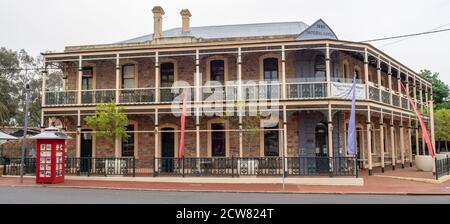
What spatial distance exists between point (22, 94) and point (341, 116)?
3525 cm

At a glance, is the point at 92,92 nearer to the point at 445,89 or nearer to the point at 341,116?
the point at 341,116

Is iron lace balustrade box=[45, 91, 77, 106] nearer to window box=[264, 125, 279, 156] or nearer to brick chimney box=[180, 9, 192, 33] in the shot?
brick chimney box=[180, 9, 192, 33]

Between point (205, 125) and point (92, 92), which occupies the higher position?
point (92, 92)

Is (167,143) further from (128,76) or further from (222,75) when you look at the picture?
(222,75)

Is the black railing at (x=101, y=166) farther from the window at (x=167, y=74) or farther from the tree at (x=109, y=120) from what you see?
the window at (x=167, y=74)

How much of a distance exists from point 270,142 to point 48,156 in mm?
10116

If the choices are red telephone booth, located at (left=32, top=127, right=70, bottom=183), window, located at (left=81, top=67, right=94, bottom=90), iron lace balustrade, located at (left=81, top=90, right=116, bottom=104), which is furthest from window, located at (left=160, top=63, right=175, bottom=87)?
red telephone booth, located at (left=32, top=127, right=70, bottom=183)

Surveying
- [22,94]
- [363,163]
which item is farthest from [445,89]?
[22,94]

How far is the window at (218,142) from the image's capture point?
20359mm

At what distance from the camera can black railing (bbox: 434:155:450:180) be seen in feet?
56.7

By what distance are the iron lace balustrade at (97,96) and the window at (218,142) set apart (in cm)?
536

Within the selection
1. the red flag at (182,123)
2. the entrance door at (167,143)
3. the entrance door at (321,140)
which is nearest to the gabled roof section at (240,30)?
the red flag at (182,123)

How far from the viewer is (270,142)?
1995 cm

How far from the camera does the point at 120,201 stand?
36.8 ft
